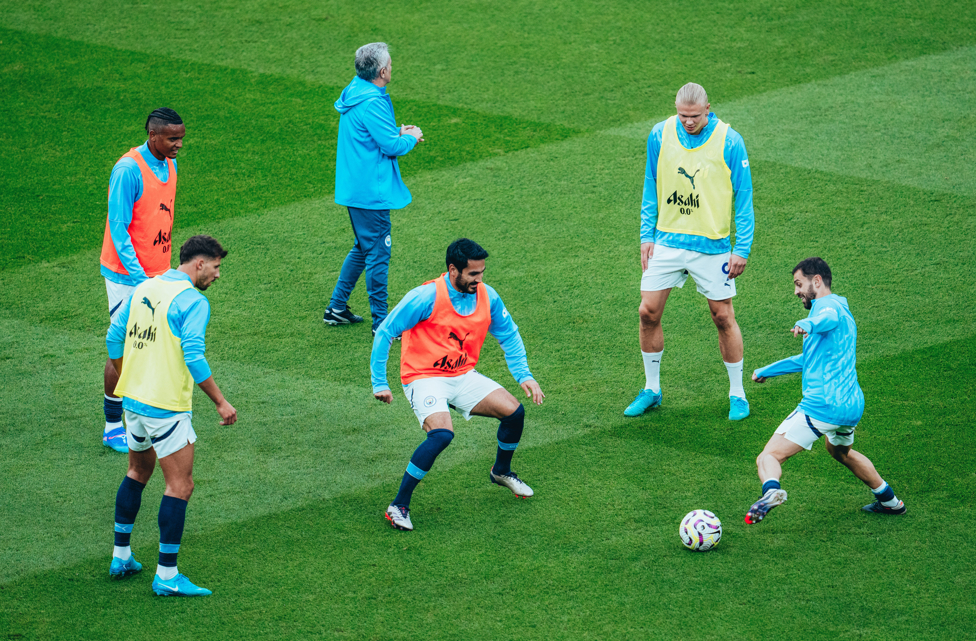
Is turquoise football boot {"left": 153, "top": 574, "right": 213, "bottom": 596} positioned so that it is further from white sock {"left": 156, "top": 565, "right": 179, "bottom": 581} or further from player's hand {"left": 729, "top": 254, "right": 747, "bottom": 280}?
player's hand {"left": 729, "top": 254, "right": 747, "bottom": 280}

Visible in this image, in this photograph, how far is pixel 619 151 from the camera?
1322 centimetres

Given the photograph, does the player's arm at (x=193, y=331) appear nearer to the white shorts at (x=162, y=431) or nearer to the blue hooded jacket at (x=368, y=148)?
the white shorts at (x=162, y=431)

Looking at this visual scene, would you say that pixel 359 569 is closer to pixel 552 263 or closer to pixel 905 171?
pixel 552 263

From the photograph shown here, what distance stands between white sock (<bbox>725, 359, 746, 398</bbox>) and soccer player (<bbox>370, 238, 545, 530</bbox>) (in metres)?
1.99

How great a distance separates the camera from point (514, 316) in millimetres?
9758

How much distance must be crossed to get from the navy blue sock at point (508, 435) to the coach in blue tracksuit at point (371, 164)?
8.95 feet

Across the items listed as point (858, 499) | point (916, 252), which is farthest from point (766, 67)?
point (858, 499)

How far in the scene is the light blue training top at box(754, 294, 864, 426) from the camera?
6.41 metres

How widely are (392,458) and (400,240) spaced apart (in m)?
4.04

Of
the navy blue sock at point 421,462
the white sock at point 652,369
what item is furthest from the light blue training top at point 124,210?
the white sock at point 652,369

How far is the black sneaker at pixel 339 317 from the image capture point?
31.7 feet

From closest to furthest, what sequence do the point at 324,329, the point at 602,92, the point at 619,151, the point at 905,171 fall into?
the point at 324,329 < the point at 905,171 < the point at 619,151 < the point at 602,92

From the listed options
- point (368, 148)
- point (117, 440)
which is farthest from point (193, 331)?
point (368, 148)

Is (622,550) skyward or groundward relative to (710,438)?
groundward
